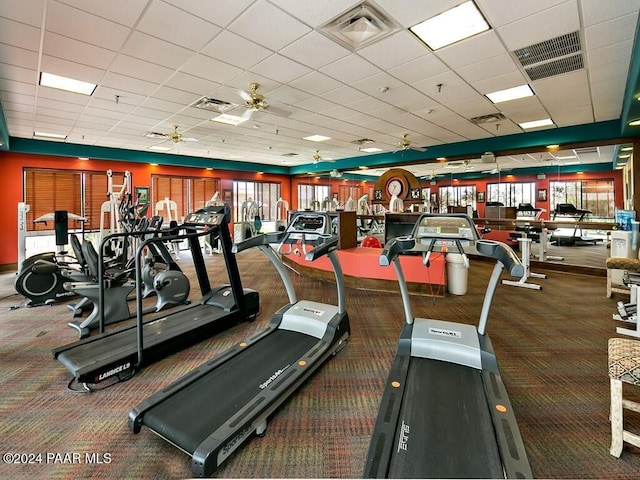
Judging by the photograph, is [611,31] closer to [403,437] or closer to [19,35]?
[403,437]

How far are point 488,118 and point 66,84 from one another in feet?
23.1

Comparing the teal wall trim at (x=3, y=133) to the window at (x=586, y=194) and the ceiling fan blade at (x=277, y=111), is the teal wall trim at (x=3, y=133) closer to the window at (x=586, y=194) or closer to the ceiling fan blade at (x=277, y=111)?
the ceiling fan blade at (x=277, y=111)

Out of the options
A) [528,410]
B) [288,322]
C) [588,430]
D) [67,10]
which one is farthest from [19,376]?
[588,430]

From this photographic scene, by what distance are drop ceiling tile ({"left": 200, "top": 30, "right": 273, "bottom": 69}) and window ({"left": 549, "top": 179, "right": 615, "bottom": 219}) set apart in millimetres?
10262

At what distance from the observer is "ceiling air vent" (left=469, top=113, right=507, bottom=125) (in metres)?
6.00

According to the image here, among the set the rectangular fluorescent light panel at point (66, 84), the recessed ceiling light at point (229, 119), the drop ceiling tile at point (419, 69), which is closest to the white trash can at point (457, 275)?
the drop ceiling tile at point (419, 69)

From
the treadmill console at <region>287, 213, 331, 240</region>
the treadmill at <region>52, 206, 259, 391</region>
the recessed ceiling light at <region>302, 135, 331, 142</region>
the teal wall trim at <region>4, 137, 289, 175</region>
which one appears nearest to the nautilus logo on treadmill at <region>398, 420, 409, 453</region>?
the treadmill console at <region>287, 213, 331, 240</region>

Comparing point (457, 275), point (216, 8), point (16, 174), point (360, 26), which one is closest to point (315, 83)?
point (360, 26)

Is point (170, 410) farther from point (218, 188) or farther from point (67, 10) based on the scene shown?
point (218, 188)

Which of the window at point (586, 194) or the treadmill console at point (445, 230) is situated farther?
the window at point (586, 194)

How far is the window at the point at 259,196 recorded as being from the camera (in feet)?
39.8

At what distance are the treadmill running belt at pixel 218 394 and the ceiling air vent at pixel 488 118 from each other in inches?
219

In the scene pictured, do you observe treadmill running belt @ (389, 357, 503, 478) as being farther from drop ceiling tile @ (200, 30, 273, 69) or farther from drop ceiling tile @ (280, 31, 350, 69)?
drop ceiling tile @ (200, 30, 273, 69)

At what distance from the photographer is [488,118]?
6.18 metres
